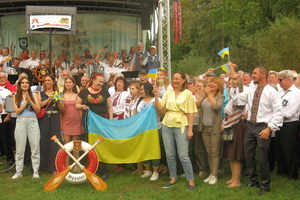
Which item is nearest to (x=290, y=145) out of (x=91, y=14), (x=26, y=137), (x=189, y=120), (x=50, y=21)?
(x=189, y=120)

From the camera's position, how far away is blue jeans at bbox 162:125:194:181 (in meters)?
6.45

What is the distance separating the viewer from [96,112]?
24.3ft

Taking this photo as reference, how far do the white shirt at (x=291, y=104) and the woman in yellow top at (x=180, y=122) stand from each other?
1.60m

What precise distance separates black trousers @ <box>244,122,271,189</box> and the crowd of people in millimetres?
15

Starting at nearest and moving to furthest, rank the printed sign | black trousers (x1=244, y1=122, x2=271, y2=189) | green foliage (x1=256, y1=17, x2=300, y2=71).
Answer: black trousers (x1=244, y1=122, x2=271, y2=189) < the printed sign < green foliage (x1=256, y1=17, x2=300, y2=71)

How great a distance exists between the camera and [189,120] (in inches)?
255

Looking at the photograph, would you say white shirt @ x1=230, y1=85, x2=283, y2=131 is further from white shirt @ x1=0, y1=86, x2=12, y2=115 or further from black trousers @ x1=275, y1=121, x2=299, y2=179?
white shirt @ x1=0, y1=86, x2=12, y2=115

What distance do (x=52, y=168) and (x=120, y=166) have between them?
4.44 ft

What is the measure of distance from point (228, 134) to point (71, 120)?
9.70 feet

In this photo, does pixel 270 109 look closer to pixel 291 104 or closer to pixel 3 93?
pixel 291 104

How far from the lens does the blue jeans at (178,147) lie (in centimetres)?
645

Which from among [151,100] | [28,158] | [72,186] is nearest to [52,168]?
[28,158]

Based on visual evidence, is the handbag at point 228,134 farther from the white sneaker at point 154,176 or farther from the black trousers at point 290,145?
the white sneaker at point 154,176

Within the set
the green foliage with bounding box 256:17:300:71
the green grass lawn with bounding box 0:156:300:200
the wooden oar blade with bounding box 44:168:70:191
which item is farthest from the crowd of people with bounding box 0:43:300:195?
the green foliage with bounding box 256:17:300:71
